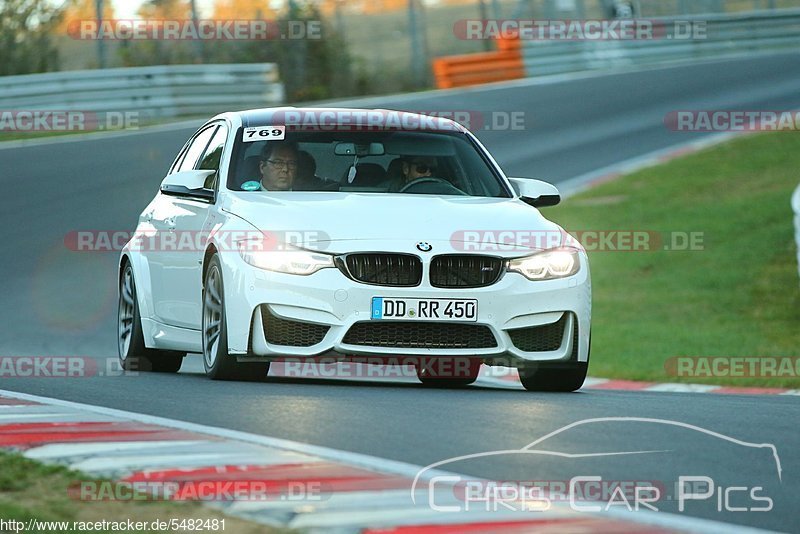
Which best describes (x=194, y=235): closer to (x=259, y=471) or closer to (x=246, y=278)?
(x=246, y=278)

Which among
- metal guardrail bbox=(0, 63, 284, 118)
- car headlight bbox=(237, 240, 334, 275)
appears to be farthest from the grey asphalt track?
metal guardrail bbox=(0, 63, 284, 118)

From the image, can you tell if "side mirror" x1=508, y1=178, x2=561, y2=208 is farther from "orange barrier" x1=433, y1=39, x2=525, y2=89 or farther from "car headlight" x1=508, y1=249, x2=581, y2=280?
"orange barrier" x1=433, y1=39, x2=525, y2=89

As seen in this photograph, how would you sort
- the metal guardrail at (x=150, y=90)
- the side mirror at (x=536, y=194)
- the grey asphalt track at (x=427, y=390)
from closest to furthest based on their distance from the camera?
the grey asphalt track at (x=427, y=390) < the side mirror at (x=536, y=194) < the metal guardrail at (x=150, y=90)

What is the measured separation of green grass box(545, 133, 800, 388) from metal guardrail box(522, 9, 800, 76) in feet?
31.2

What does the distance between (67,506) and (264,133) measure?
183 inches

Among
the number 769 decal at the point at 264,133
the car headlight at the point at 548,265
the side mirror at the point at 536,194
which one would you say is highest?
the number 769 decal at the point at 264,133

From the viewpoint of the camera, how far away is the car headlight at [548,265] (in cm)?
808

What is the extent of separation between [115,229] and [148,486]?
12362 mm

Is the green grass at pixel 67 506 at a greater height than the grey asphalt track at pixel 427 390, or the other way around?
the green grass at pixel 67 506

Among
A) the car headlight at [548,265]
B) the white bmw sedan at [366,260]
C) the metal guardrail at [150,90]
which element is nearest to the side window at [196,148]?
the white bmw sedan at [366,260]

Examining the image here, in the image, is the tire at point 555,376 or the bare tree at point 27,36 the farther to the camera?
the bare tree at point 27,36

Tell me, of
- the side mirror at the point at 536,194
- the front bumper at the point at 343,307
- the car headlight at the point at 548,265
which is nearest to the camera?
the front bumper at the point at 343,307

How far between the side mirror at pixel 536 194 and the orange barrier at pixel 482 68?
2296 cm

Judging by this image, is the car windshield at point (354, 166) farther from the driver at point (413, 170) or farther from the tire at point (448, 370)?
the tire at point (448, 370)
